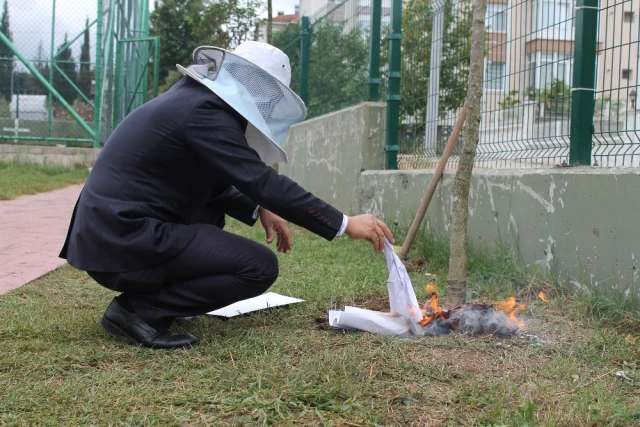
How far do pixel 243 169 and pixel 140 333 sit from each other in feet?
2.67

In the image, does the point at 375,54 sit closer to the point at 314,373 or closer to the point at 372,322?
the point at 372,322

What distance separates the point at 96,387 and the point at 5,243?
369 centimetres

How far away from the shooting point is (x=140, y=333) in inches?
110

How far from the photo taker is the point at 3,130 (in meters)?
12.5

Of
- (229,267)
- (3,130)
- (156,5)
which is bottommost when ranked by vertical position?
(229,267)

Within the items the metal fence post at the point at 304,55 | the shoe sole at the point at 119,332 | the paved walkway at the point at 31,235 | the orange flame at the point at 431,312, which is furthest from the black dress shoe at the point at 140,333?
the metal fence post at the point at 304,55

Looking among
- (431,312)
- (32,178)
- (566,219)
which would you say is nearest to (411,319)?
(431,312)

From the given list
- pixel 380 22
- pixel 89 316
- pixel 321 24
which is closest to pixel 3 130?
pixel 321 24

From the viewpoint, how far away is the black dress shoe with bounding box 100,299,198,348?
9.07 feet

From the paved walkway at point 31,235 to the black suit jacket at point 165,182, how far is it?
4.75ft

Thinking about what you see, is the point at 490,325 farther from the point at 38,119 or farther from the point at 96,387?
the point at 38,119

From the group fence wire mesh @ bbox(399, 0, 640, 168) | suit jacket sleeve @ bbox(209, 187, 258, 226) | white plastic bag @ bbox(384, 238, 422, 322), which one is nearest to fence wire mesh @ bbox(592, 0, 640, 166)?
fence wire mesh @ bbox(399, 0, 640, 168)

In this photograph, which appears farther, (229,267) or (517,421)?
(229,267)

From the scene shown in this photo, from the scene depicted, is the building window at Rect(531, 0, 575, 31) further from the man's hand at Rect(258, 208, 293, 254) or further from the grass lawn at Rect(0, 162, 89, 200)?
the grass lawn at Rect(0, 162, 89, 200)
